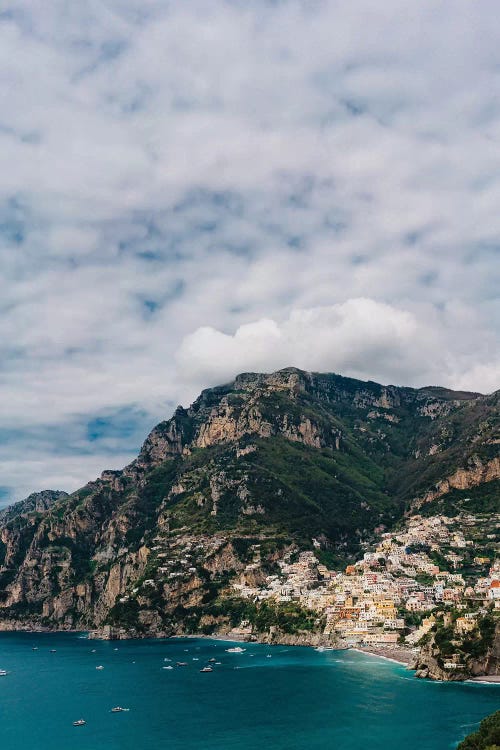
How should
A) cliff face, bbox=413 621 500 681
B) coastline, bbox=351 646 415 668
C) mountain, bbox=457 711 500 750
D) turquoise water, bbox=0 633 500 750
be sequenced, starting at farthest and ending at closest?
coastline, bbox=351 646 415 668 → cliff face, bbox=413 621 500 681 → turquoise water, bbox=0 633 500 750 → mountain, bbox=457 711 500 750

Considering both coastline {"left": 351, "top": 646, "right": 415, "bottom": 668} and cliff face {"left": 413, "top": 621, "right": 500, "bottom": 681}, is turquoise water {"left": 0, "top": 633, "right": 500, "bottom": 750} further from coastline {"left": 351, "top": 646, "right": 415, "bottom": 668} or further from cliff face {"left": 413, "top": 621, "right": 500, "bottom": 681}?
cliff face {"left": 413, "top": 621, "right": 500, "bottom": 681}

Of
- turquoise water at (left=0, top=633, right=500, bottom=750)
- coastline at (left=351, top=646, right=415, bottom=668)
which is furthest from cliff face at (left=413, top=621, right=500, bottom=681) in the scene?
coastline at (left=351, top=646, right=415, bottom=668)

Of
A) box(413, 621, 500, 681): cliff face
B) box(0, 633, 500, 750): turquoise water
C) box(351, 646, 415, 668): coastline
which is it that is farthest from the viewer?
box(351, 646, 415, 668): coastline

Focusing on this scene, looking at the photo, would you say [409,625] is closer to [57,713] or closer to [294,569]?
[294,569]

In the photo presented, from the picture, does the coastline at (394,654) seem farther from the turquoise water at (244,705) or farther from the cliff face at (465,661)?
the cliff face at (465,661)

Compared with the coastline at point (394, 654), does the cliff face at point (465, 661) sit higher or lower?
higher

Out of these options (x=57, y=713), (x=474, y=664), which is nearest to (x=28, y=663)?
(x=57, y=713)

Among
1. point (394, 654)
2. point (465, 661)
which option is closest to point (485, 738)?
point (465, 661)

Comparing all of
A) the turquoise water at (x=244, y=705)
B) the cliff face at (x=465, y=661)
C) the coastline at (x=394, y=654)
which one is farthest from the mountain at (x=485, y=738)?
the coastline at (x=394, y=654)
